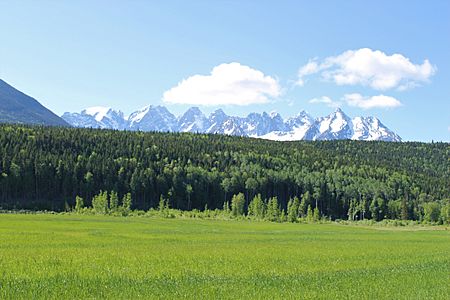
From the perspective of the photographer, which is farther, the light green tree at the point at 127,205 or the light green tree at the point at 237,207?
the light green tree at the point at 237,207

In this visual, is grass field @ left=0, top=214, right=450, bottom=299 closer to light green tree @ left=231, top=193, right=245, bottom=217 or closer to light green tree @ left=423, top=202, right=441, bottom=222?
light green tree @ left=231, top=193, right=245, bottom=217

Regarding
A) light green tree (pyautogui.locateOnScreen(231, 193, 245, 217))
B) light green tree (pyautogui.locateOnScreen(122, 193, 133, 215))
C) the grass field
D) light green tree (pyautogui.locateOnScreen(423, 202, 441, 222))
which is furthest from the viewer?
light green tree (pyautogui.locateOnScreen(423, 202, 441, 222))

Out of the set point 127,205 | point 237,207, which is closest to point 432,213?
point 237,207

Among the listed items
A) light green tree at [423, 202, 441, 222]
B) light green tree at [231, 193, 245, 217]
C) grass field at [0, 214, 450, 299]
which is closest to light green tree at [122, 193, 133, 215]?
light green tree at [231, 193, 245, 217]

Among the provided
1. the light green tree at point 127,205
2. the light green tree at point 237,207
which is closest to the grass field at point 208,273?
the light green tree at point 127,205

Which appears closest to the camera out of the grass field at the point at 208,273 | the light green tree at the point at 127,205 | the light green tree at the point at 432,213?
the grass field at the point at 208,273

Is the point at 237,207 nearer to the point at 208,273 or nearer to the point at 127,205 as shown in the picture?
the point at 127,205

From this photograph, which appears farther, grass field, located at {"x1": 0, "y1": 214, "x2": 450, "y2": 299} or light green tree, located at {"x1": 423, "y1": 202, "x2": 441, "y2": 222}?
light green tree, located at {"x1": 423, "y1": 202, "x2": 441, "y2": 222}

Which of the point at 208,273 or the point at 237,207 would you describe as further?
the point at 237,207

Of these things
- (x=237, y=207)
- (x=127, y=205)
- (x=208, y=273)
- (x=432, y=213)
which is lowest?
(x=127, y=205)

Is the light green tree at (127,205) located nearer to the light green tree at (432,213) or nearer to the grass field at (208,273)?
the grass field at (208,273)

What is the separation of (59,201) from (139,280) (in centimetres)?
13906

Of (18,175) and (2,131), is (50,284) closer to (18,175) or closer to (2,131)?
(18,175)

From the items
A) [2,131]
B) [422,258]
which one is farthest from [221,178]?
[422,258]
